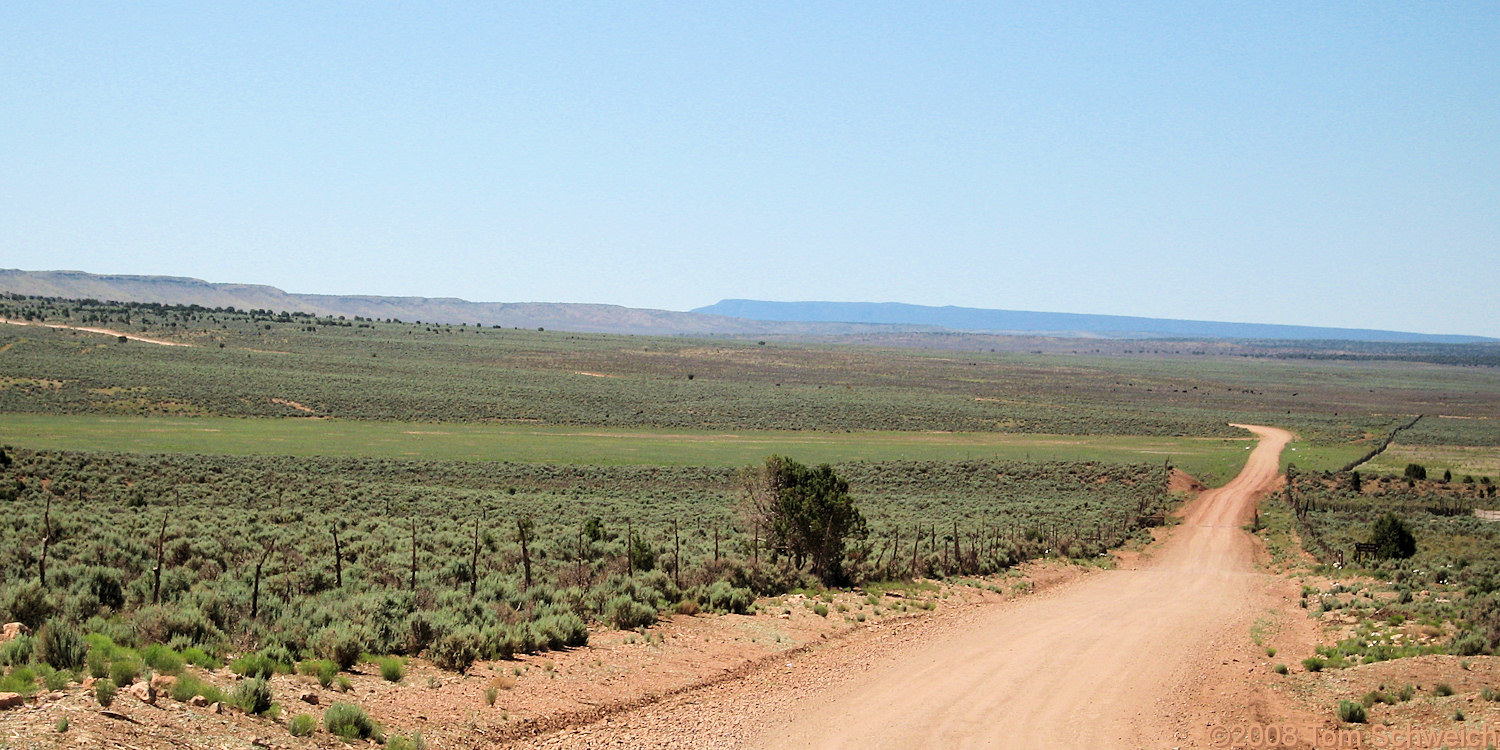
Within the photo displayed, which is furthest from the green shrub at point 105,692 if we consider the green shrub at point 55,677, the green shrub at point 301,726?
the green shrub at point 301,726

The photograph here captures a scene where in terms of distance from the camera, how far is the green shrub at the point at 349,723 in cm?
894

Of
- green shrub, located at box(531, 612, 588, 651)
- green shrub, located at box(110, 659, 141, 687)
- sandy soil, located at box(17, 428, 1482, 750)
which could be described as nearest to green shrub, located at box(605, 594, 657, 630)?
sandy soil, located at box(17, 428, 1482, 750)

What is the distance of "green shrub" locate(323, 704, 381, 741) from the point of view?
8.94 meters

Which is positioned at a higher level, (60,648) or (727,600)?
(60,648)

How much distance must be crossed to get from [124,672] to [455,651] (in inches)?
149

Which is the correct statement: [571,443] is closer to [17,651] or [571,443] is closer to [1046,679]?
[1046,679]

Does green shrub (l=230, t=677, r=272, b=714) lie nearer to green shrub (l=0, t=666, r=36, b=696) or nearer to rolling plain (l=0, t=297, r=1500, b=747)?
rolling plain (l=0, t=297, r=1500, b=747)

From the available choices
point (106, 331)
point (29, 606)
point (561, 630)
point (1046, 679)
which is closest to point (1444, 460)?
point (1046, 679)

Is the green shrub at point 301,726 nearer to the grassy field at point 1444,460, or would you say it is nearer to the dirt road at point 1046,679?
the dirt road at point 1046,679

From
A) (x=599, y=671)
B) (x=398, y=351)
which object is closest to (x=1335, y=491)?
(x=599, y=671)

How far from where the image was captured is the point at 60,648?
9.08 meters

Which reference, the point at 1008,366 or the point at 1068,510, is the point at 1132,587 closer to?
the point at 1068,510

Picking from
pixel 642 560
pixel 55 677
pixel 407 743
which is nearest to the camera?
pixel 55 677

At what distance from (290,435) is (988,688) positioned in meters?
53.5
